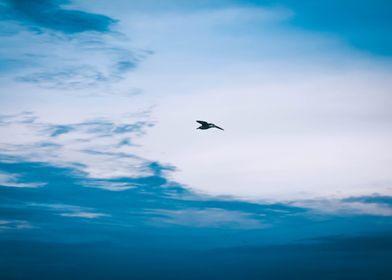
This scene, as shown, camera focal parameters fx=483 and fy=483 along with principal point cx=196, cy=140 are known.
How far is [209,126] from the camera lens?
49000mm
